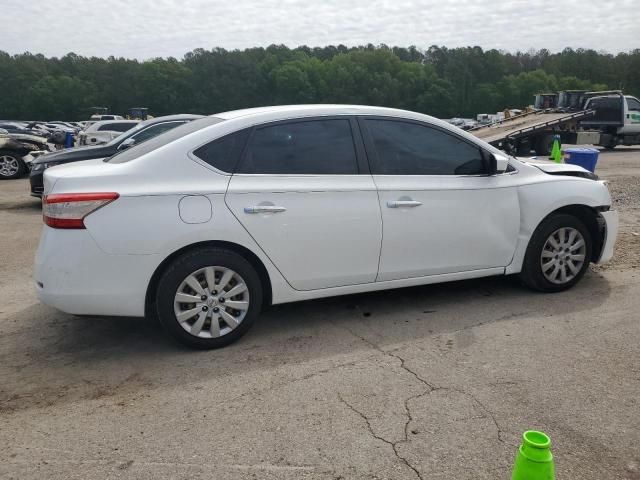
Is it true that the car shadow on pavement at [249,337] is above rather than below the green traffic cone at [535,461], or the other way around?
below

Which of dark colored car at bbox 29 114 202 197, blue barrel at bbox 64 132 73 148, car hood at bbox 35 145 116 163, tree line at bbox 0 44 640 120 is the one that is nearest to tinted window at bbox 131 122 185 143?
dark colored car at bbox 29 114 202 197

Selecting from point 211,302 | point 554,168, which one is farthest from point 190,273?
point 554,168

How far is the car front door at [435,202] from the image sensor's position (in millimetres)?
4422

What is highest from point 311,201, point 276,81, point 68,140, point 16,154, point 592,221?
point 276,81

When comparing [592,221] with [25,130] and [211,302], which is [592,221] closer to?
[211,302]

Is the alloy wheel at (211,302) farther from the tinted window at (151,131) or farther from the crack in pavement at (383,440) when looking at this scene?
the tinted window at (151,131)

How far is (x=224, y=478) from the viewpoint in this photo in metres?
2.61

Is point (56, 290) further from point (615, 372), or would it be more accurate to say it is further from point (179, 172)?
point (615, 372)

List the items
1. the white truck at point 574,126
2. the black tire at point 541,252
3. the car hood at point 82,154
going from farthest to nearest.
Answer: the white truck at point 574,126
the car hood at point 82,154
the black tire at point 541,252

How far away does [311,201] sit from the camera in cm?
412

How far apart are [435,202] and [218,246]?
1.79m

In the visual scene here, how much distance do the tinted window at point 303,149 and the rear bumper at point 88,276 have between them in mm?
1040

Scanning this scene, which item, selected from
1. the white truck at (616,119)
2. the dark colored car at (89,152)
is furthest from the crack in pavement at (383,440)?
the white truck at (616,119)

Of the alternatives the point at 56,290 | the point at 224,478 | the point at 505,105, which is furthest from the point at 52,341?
the point at 505,105
